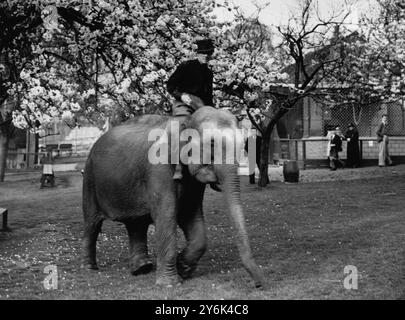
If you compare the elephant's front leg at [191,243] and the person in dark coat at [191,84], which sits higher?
the person in dark coat at [191,84]

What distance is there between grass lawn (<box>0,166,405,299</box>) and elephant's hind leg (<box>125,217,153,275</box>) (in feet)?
0.75

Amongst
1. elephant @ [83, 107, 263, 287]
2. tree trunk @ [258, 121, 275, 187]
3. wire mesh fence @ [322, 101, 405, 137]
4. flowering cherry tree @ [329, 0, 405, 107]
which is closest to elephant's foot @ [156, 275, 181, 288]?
elephant @ [83, 107, 263, 287]

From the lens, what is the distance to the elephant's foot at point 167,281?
8.25 m

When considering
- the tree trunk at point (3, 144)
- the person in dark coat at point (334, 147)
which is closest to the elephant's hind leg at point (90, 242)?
the tree trunk at point (3, 144)

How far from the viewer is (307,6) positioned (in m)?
22.9

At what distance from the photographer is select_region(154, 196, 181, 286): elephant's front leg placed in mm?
8391

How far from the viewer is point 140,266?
9.16 meters

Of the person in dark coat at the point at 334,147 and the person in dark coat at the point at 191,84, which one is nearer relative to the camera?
the person in dark coat at the point at 191,84

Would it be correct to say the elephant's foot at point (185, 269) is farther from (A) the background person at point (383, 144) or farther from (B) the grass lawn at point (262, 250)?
(A) the background person at point (383, 144)

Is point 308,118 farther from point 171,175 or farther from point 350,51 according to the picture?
point 171,175

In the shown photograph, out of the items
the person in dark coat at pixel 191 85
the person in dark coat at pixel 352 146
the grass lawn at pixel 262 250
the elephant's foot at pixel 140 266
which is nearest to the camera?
the grass lawn at pixel 262 250

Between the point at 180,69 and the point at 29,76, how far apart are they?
4453mm

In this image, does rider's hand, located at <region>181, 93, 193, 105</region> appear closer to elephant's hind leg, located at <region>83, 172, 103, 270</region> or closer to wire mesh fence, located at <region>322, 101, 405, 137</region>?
elephant's hind leg, located at <region>83, 172, 103, 270</region>
